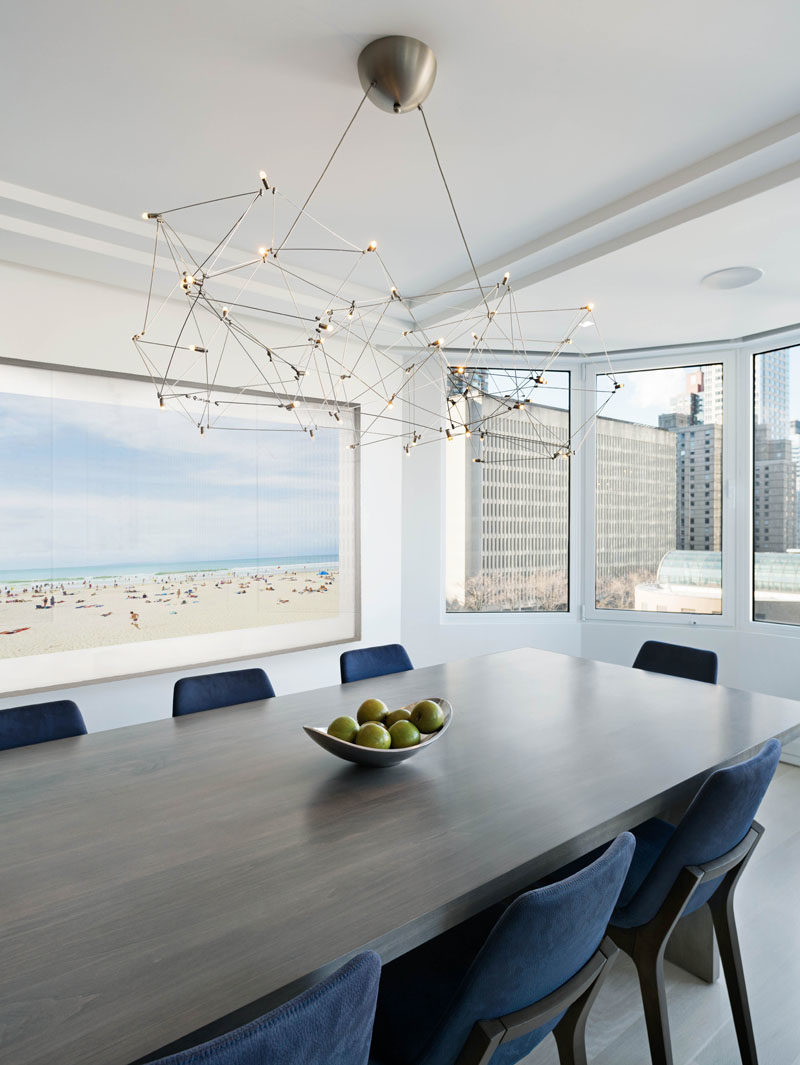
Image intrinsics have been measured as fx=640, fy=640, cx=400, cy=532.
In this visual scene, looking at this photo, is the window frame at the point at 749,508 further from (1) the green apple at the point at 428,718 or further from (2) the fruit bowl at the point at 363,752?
(2) the fruit bowl at the point at 363,752

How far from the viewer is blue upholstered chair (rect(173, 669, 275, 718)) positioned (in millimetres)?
2393

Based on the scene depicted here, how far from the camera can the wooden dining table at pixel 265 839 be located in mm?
915

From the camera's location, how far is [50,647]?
2922mm

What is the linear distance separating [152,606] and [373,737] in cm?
196

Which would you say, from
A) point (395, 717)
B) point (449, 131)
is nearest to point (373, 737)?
point (395, 717)

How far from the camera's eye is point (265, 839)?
4.40ft

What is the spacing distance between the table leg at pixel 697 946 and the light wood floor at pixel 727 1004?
0.09 ft

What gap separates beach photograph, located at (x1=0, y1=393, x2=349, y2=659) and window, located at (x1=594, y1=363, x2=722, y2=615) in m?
2.05

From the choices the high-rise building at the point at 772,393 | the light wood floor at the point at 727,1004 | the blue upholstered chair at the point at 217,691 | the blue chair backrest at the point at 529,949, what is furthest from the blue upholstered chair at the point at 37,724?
the high-rise building at the point at 772,393

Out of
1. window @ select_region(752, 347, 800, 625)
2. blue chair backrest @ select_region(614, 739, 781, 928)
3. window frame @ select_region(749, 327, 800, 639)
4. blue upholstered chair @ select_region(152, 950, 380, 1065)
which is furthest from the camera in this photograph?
window frame @ select_region(749, 327, 800, 639)

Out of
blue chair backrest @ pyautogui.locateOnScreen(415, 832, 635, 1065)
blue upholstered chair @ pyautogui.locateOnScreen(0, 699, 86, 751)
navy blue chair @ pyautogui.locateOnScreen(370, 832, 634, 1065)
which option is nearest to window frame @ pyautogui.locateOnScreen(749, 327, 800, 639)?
navy blue chair @ pyautogui.locateOnScreen(370, 832, 634, 1065)

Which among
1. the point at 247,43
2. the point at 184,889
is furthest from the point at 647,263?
the point at 184,889

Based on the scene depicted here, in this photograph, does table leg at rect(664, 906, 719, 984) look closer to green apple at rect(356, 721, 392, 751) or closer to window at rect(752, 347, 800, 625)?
green apple at rect(356, 721, 392, 751)

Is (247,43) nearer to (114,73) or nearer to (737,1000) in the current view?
(114,73)
